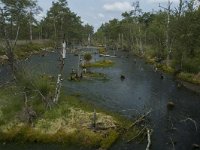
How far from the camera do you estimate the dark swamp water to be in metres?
30.7

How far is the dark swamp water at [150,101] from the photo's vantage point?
30711 mm

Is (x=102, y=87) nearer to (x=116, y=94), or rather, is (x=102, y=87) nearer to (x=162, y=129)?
(x=116, y=94)

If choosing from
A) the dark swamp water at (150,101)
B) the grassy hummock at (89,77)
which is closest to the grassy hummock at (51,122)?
the dark swamp water at (150,101)

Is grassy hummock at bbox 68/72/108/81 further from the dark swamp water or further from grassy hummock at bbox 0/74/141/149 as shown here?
grassy hummock at bbox 0/74/141/149

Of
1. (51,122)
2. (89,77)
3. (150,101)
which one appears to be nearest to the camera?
(51,122)

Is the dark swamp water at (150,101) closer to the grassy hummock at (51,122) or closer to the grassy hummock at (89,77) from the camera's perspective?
the grassy hummock at (51,122)

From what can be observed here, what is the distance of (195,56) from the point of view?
7100 cm

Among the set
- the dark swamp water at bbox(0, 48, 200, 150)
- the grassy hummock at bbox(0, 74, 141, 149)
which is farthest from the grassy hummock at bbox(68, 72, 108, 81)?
the grassy hummock at bbox(0, 74, 141, 149)

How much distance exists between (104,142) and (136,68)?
52.2 m

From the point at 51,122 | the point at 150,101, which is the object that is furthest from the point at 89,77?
the point at 51,122

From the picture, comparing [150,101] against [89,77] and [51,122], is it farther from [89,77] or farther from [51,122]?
[89,77]

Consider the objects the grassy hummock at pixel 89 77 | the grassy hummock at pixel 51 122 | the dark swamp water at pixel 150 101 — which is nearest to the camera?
the grassy hummock at pixel 51 122

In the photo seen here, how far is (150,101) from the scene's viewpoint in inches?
1797

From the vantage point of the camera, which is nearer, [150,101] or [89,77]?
[150,101]
